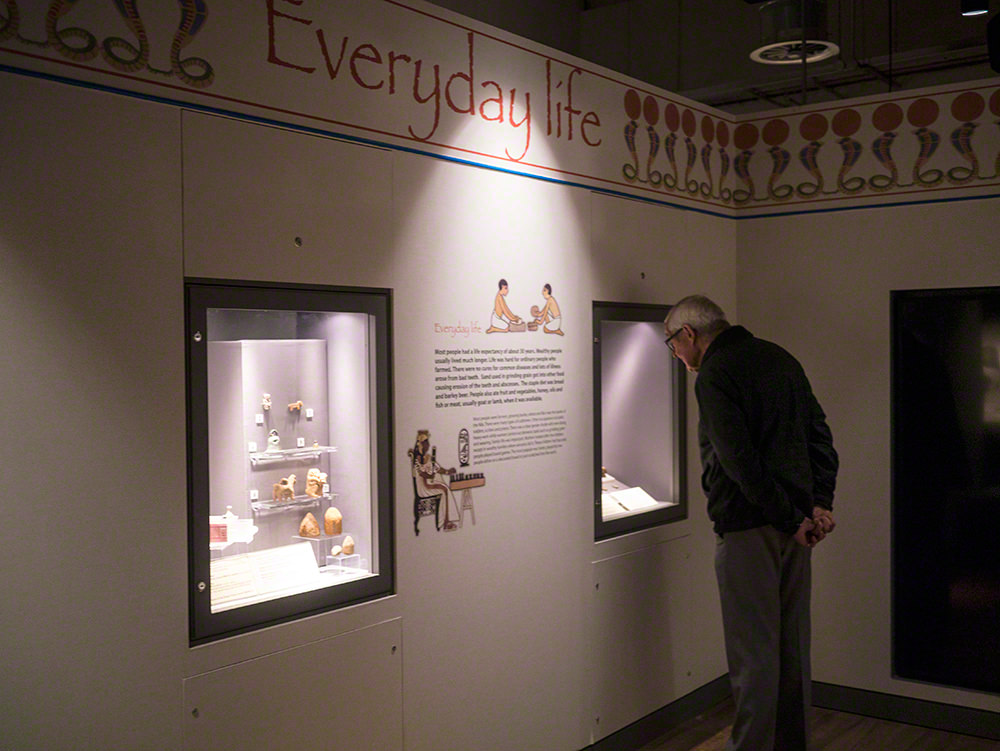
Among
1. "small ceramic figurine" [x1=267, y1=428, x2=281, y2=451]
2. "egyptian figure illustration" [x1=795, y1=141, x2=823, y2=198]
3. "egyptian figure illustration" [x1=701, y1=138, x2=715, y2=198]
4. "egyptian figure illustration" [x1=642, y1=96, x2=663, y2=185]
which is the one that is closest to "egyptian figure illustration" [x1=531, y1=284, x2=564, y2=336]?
"egyptian figure illustration" [x1=642, y1=96, x2=663, y2=185]

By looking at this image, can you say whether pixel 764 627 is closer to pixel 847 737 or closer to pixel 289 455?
pixel 847 737

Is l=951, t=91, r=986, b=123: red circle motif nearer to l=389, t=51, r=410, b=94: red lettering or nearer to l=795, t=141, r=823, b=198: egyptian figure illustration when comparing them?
l=795, t=141, r=823, b=198: egyptian figure illustration

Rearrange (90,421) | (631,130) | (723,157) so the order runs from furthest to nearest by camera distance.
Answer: (723,157)
(631,130)
(90,421)

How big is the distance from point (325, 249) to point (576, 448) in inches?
64.6

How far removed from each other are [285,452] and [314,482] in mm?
156

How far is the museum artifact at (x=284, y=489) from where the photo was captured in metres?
3.13

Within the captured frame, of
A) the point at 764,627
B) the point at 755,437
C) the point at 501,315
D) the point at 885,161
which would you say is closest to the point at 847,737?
the point at 764,627

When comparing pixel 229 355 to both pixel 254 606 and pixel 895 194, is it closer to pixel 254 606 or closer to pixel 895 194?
pixel 254 606

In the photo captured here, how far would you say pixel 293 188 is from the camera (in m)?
3.01

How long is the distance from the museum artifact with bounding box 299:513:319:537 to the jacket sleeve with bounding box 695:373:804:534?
1.66m

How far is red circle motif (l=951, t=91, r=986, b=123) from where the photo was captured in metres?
4.74

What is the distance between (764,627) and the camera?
13.1ft

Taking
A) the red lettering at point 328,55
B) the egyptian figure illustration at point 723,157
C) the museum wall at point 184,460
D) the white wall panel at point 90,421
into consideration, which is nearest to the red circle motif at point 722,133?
the egyptian figure illustration at point 723,157

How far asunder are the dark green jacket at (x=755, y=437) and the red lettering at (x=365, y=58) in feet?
5.89
